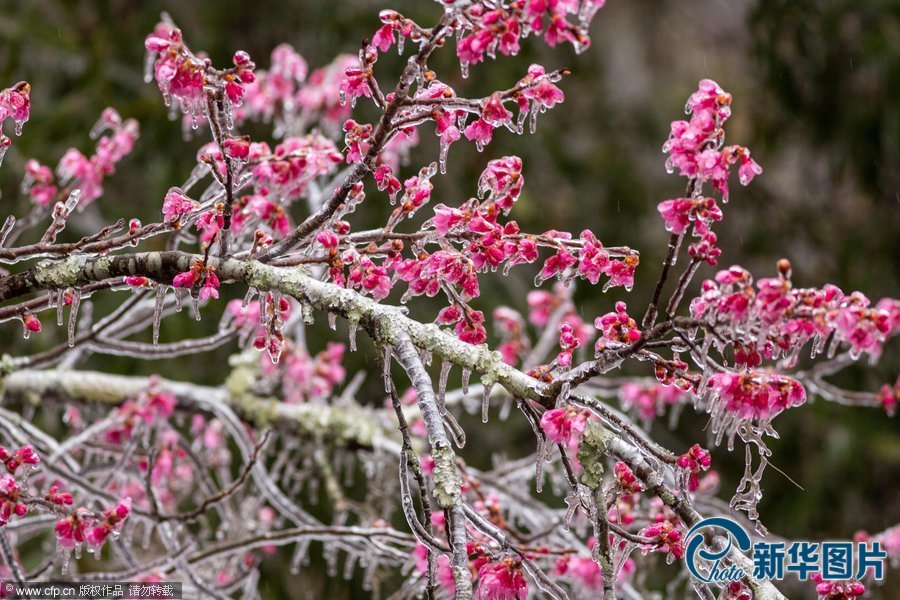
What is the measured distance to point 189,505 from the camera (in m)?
4.52

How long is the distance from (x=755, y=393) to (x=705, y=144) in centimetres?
40

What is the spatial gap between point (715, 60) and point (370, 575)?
301 inches

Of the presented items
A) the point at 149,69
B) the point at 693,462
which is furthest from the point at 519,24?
the point at 149,69

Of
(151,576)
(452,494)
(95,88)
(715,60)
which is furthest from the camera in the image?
(715,60)

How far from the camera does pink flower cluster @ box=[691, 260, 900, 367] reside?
133cm

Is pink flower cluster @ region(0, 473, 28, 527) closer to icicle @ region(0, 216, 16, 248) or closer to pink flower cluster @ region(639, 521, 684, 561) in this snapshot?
icicle @ region(0, 216, 16, 248)

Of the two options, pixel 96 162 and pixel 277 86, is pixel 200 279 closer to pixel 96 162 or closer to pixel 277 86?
pixel 96 162

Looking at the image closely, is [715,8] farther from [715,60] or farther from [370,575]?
[370,575]

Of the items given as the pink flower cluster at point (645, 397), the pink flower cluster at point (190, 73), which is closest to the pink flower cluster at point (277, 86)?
the pink flower cluster at point (645, 397)

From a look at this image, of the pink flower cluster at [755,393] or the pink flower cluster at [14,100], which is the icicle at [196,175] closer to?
the pink flower cluster at [14,100]

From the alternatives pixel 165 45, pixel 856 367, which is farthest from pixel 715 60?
pixel 165 45

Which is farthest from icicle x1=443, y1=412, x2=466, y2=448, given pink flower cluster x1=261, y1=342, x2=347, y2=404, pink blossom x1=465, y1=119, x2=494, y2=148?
pink flower cluster x1=261, y1=342, x2=347, y2=404

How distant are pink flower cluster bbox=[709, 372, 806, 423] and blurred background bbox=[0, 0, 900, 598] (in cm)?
344

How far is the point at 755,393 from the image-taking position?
1.40m
